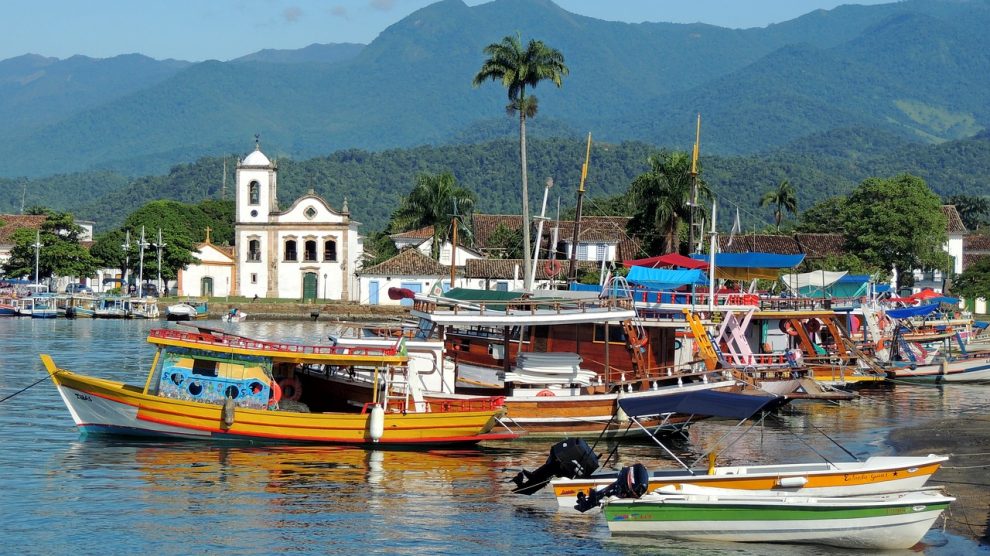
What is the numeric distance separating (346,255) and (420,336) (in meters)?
60.3

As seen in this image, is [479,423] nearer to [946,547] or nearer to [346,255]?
[946,547]

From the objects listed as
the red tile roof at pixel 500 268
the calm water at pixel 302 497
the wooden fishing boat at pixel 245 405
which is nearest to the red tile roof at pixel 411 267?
the red tile roof at pixel 500 268

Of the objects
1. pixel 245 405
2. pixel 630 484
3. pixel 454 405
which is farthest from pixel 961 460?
pixel 245 405

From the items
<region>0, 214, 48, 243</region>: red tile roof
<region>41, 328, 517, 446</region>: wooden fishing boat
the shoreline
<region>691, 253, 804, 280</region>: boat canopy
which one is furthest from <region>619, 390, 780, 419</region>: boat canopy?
<region>0, 214, 48, 243</region>: red tile roof

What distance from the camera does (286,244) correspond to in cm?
9006

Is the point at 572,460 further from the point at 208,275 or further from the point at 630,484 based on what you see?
the point at 208,275

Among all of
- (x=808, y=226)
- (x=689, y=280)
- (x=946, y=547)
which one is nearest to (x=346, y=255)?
(x=808, y=226)

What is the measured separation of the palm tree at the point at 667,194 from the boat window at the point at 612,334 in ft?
108

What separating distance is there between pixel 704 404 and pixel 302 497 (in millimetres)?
7182

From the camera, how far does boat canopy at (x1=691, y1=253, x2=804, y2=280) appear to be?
3850cm

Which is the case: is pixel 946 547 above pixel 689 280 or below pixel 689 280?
below

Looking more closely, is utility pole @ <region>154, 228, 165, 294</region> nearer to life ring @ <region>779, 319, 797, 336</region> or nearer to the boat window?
life ring @ <region>779, 319, 797, 336</region>

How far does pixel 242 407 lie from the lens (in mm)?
25922

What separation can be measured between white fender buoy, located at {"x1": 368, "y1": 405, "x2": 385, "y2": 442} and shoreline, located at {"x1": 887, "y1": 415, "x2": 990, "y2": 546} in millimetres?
10882
